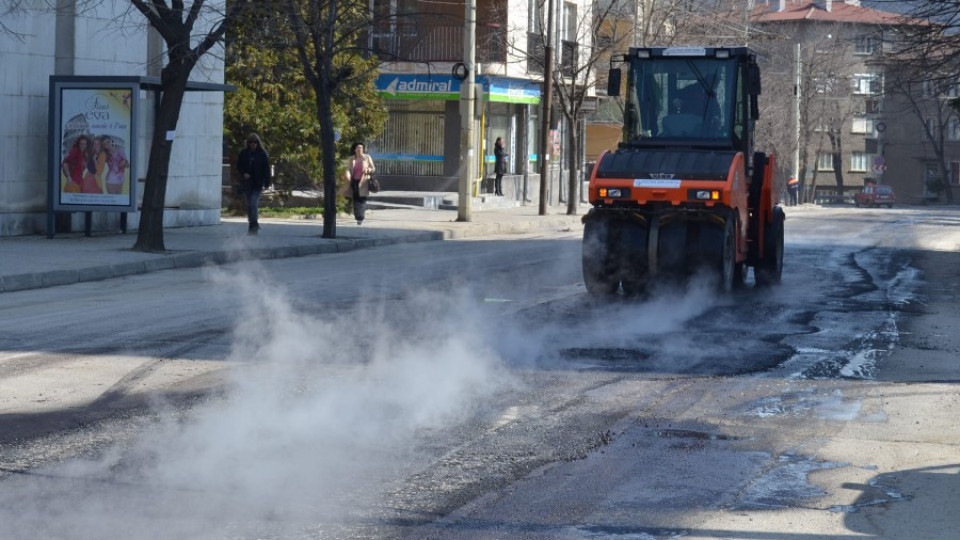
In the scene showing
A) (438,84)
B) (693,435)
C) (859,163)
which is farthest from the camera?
(859,163)

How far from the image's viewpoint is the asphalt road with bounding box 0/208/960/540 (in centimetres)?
616

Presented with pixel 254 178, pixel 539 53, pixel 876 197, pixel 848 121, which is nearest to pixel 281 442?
pixel 254 178

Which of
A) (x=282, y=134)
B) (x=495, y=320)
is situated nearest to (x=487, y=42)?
(x=282, y=134)

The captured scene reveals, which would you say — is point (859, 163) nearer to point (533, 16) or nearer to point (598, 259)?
→ point (533, 16)

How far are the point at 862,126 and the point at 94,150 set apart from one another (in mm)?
81673

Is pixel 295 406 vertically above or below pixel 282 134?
below

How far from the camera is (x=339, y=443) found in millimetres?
7523

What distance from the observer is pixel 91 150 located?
2105 centimetres

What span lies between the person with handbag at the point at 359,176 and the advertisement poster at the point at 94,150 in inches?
286

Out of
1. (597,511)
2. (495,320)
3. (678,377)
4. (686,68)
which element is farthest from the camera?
(686,68)

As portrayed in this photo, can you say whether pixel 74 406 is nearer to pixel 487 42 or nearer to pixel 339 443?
pixel 339 443

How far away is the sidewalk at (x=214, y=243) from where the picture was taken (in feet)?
56.3

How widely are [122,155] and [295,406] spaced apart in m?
13.5

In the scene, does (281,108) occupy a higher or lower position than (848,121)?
lower
